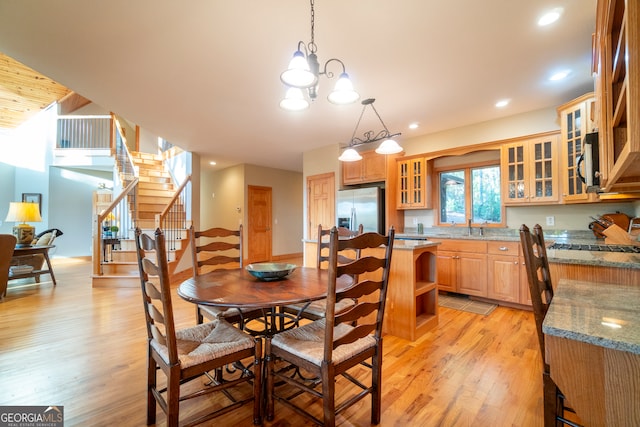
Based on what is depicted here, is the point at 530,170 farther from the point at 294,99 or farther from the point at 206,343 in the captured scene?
the point at 206,343

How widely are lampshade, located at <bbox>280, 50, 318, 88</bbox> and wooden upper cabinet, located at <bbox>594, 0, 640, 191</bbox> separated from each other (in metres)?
1.30

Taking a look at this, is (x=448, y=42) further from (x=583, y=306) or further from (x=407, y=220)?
(x=407, y=220)

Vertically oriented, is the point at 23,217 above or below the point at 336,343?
above

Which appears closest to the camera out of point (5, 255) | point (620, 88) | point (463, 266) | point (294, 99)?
point (620, 88)

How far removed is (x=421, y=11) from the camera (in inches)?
76.3

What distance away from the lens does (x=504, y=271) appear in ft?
11.6

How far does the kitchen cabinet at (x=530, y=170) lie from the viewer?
3.46 meters

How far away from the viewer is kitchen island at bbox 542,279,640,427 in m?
0.67

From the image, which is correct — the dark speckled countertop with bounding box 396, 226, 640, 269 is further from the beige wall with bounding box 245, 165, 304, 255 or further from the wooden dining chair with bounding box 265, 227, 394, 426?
the beige wall with bounding box 245, 165, 304, 255

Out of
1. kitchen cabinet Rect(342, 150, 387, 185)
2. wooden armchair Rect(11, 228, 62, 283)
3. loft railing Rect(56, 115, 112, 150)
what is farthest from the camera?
loft railing Rect(56, 115, 112, 150)

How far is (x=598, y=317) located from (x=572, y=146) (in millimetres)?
3282

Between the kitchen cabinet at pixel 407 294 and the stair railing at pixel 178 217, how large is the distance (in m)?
4.31

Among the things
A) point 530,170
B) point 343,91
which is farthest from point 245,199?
point 530,170

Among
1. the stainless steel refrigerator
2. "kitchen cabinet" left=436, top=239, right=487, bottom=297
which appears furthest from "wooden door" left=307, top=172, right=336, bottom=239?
"kitchen cabinet" left=436, top=239, right=487, bottom=297
